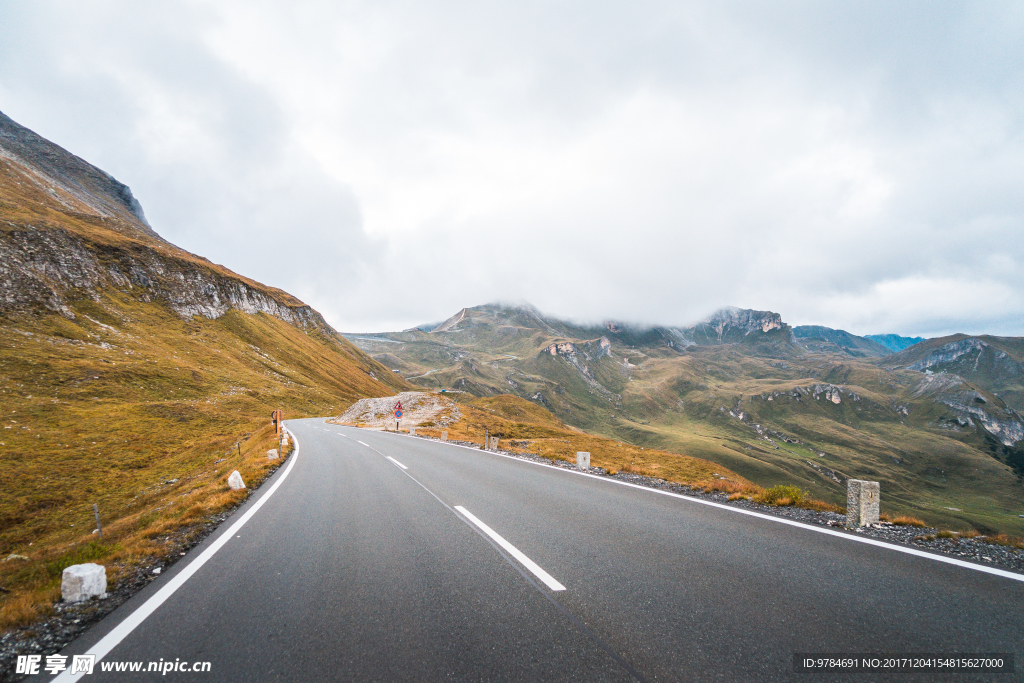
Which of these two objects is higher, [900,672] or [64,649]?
[900,672]

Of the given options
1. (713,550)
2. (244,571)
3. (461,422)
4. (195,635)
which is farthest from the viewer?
(461,422)

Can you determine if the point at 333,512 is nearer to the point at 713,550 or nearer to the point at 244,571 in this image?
the point at 244,571

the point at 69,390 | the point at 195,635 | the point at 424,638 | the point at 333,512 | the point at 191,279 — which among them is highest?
the point at 191,279

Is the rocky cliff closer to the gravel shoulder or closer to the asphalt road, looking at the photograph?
the asphalt road

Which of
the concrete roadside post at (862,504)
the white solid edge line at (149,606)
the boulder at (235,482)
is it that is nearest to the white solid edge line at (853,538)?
the concrete roadside post at (862,504)

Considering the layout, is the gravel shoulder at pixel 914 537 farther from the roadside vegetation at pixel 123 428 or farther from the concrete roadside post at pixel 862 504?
the roadside vegetation at pixel 123 428

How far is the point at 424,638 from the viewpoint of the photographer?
417 cm

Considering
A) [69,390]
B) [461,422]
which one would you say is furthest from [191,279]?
[461,422]

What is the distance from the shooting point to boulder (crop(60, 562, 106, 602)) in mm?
5137

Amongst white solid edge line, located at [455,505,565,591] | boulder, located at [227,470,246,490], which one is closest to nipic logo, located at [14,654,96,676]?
white solid edge line, located at [455,505,565,591]

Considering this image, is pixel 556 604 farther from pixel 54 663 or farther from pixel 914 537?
pixel 914 537

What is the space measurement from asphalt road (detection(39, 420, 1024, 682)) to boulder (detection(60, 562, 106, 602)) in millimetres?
699

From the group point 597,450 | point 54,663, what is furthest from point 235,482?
point 597,450

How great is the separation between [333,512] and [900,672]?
10670mm
